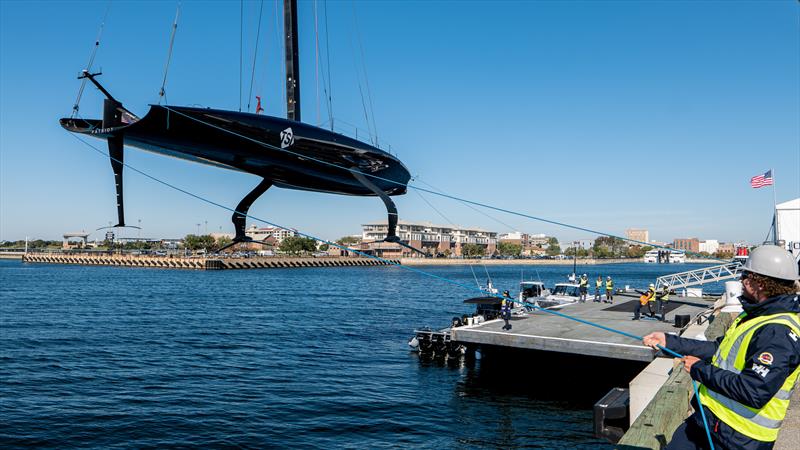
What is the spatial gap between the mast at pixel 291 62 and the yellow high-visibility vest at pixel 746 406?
7.62 m

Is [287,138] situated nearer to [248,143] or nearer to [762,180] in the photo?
[248,143]

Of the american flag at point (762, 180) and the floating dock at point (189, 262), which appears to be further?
the floating dock at point (189, 262)

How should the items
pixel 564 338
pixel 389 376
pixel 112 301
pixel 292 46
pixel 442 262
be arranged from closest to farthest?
pixel 292 46
pixel 564 338
pixel 389 376
pixel 112 301
pixel 442 262

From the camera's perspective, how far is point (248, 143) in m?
9.63

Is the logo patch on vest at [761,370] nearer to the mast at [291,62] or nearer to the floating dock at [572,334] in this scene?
the mast at [291,62]

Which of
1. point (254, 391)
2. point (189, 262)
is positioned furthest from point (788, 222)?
point (189, 262)

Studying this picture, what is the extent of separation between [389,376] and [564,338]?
8.38 metres

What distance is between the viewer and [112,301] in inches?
2253

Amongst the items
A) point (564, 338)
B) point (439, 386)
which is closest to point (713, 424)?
point (564, 338)

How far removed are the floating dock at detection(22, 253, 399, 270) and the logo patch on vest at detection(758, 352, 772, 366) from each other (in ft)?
398

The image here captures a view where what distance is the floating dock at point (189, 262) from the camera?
453 ft

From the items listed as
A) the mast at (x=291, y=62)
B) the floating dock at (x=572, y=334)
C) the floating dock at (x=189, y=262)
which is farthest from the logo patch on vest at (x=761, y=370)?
the floating dock at (x=189, y=262)

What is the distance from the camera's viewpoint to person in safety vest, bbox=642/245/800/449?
3641 millimetres

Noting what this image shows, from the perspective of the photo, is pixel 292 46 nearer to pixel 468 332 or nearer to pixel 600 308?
pixel 468 332
